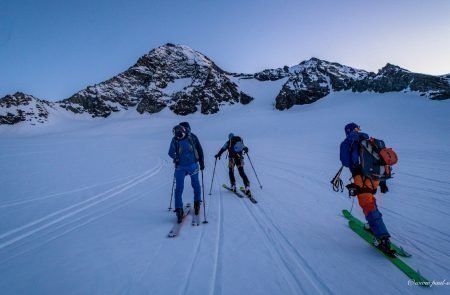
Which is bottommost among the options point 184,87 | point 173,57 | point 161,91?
point 161,91

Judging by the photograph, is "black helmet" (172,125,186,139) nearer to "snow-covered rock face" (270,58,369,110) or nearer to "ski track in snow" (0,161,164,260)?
"ski track in snow" (0,161,164,260)

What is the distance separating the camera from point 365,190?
14.2 feet

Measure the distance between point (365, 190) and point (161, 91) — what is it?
98.3 m

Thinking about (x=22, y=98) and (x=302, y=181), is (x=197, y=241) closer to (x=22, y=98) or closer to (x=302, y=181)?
(x=302, y=181)

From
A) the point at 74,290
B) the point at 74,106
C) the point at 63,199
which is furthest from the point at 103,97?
the point at 74,290

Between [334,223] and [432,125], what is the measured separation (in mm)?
28173

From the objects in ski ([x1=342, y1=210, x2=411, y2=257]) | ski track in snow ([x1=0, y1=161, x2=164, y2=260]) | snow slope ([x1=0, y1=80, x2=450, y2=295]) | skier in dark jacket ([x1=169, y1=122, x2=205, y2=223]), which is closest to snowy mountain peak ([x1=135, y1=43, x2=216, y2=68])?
snow slope ([x1=0, y1=80, x2=450, y2=295])

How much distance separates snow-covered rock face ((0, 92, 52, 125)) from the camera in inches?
3110

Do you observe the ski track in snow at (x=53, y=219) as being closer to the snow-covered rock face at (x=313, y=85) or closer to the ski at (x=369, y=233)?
the ski at (x=369, y=233)

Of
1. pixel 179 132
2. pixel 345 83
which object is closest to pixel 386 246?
pixel 179 132

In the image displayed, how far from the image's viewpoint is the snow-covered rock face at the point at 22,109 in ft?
259

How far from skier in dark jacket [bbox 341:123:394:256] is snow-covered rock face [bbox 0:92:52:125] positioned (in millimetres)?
97261

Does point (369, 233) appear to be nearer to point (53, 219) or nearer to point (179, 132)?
point (179, 132)

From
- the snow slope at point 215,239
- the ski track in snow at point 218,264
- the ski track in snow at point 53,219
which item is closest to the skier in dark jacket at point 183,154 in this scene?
the ski track in snow at point 218,264
